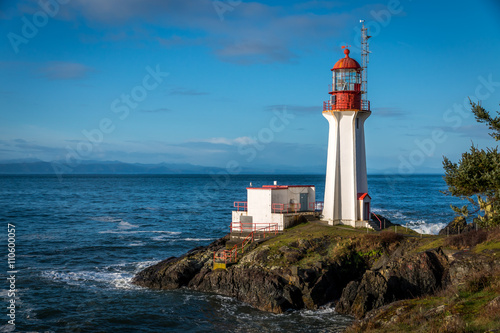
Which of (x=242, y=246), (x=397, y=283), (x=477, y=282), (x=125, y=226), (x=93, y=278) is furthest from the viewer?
Answer: (x=125, y=226)

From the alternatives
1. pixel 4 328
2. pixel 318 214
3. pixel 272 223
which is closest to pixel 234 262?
pixel 272 223

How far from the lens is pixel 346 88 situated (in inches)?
1283

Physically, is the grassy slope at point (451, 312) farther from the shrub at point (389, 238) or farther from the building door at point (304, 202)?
the building door at point (304, 202)

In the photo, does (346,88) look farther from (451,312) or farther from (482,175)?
(451,312)

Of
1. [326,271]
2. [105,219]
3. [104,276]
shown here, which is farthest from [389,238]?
[105,219]

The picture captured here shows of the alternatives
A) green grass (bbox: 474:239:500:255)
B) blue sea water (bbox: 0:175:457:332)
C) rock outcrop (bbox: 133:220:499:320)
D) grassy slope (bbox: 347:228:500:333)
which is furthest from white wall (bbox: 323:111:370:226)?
grassy slope (bbox: 347:228:500:333)

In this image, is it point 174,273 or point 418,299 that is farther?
point 174,273

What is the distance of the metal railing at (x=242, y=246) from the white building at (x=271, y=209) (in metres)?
0.26

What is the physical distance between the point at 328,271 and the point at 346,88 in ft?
45.7

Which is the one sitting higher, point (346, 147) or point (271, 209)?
point (346, 147)

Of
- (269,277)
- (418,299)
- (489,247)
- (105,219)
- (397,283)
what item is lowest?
(105,219)

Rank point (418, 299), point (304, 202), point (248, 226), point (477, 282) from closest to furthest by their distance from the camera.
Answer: point (477, 282) → point (418, 299) → point (248, 226) → point (304, 202)

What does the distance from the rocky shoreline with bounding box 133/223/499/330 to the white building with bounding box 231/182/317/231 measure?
269cm

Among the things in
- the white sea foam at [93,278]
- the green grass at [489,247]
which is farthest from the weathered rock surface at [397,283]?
the white sea foam at [93,278]
